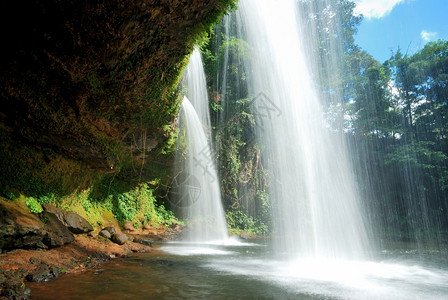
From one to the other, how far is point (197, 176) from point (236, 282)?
33.8 feet

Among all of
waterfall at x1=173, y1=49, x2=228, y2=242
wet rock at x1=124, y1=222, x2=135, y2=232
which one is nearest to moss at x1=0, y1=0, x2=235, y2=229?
wet rock at x1=124, y1=222, x2=135, y2=232

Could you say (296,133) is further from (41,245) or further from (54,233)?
(41,245)

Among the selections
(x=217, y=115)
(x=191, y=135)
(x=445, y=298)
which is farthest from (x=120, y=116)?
(x=217, y=115)

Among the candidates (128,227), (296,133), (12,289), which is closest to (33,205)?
(12,289)

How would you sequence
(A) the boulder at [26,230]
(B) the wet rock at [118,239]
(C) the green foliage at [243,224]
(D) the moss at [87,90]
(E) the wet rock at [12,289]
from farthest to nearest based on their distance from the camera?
(C) the green foliage at [243,224]
(B) the wet rock at [118,239]
(A) the boulder at [26,230]
(D) the moss at [87,90]
(E) the wet rock at [12,289]

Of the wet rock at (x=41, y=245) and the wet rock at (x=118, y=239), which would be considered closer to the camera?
the wet rock at (x=41, y=245)

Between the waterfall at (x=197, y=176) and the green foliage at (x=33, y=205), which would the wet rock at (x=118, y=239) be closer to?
the green foliage at (x=33, y=205)

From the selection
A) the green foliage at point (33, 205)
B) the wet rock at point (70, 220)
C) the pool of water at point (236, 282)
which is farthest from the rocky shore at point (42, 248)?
the pool of water at point (236, 282)

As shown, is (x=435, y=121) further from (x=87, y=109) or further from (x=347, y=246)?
(x=87, y=109)

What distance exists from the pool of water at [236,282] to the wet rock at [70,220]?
172 centimetres

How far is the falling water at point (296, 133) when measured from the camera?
36.7 feet

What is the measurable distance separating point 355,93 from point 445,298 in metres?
23.7

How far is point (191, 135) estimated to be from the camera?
44.8ft

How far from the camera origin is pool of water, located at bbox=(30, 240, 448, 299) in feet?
13.6
